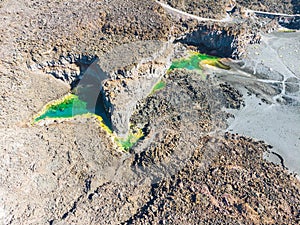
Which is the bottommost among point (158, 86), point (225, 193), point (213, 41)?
point (225, 193)

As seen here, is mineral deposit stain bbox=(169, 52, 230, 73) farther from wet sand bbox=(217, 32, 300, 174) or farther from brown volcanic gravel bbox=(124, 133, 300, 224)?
brown volcanic gravel bbox=(124, 133, 300, 224)

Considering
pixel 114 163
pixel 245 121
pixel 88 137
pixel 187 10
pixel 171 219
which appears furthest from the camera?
pixel 187 10

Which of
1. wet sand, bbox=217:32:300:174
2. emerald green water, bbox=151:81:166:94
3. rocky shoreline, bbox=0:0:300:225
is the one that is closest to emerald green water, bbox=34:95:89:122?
rocky shoreline, bbox=0:0:300:225

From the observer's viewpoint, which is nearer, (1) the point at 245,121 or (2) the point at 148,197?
(2) the point at 148,197

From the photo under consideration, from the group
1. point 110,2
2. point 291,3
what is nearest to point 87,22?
point 110,2

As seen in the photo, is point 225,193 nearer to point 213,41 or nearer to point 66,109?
point 66,109

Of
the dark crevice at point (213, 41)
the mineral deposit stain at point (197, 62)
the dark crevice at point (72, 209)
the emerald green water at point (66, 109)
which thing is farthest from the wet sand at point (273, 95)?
the dark crevice at point (72, 209)

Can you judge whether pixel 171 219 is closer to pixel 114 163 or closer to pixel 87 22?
pixel 114 163

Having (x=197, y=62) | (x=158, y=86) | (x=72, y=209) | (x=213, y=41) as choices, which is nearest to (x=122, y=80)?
(x=158, y=86)

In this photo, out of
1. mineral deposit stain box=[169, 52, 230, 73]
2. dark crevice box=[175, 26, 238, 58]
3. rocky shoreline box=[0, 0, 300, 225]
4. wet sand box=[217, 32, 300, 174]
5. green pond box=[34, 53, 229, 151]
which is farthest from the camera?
dark crevice box=[175, 26, 238, 58]
